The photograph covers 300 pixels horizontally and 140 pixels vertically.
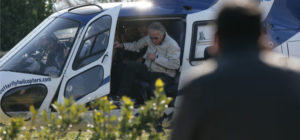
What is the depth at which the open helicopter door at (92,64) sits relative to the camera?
7324mm

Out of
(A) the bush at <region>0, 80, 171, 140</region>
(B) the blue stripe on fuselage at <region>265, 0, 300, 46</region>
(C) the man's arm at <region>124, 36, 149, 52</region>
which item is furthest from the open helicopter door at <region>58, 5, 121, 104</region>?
(A) the bush at <region>0, 80, 171, 140</region>

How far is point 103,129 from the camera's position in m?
3.68

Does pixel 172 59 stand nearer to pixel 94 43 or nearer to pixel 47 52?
pixel 94 43

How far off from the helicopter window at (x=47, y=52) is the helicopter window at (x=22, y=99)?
A: 0.79 ft

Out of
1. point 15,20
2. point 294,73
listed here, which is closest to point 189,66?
point 294,73

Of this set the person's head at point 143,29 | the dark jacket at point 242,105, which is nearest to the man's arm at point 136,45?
the person's head at point 143,29

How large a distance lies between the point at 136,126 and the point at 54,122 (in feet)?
2.07

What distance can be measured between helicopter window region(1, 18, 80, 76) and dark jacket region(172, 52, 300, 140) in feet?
17.3

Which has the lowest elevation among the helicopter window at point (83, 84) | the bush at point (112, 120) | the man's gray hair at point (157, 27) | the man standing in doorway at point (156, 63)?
the bush at point (112, 120)

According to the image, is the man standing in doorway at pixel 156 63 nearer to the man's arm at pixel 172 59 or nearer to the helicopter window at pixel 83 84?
the man's arm at pixel 172 59

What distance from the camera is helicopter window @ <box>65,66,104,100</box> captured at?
733 cm

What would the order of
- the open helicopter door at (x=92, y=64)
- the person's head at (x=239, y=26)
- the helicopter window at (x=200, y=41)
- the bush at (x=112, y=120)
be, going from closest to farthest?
the person's head at (x=239, y=26) → the bush at (x=112, y=120) → the open helicopter door at (x=92, y=64) → the helicopter window at (x=200, y=41)

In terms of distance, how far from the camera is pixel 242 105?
2.23 meters

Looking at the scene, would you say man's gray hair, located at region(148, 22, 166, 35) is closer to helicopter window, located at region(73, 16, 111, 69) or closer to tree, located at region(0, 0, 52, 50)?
helicopter window, located at region(73, 16, 111, 69)
